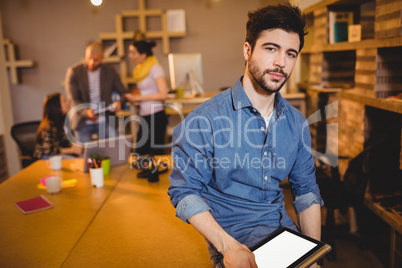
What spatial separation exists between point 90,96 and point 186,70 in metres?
1.39

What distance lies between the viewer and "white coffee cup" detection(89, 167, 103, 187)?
1898mm

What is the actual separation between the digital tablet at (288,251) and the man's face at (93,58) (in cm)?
274

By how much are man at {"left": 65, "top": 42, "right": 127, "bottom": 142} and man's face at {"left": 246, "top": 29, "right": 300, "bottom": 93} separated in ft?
7.72

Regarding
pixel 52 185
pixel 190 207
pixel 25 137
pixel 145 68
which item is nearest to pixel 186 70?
pixel 145 68

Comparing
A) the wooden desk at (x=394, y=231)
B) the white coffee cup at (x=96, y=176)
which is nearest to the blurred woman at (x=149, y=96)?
the white coffee cup at (x=96, y=176)

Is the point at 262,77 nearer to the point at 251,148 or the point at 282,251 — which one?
the point at 251,148

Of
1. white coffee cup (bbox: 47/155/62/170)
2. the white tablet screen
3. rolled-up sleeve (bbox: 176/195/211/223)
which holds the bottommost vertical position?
the white tablet screen

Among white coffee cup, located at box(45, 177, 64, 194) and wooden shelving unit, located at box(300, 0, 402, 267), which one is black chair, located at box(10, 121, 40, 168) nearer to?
white coffee cup, located at box(45, 177, 64, 194)

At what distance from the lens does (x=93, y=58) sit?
331 centimetres

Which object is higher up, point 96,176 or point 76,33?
point 76,33

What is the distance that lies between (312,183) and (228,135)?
0.46m

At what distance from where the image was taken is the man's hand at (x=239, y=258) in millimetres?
985

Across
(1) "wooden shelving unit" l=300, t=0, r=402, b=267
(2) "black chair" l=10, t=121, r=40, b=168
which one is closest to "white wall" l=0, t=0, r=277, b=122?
(1) "wooden shelving unit" l=300, t=0, r=402, b=267

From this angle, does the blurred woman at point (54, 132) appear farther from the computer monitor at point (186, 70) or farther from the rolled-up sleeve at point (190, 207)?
the rolled-up sleeve at point (190, 207)
